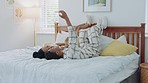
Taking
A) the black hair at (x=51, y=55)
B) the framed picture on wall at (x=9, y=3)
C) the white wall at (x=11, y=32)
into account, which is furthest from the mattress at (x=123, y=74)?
the framed picture on wall at (x=9, y=3)

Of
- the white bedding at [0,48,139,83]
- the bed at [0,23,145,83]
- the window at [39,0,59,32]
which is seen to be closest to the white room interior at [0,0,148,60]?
the window at [39,0,59,32]

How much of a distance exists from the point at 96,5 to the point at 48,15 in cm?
130

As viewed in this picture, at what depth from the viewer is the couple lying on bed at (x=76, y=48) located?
316 centimetres

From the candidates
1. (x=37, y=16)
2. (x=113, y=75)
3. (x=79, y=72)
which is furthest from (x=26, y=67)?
(x=37, y=16)

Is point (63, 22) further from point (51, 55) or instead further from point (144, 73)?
point (144, 73)

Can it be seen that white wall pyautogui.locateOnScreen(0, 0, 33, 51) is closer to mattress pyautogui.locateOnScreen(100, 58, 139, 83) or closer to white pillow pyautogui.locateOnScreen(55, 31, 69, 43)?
white pillow pyautogui.locateOnScreen(55, 31, 69, 43)

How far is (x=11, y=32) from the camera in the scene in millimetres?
4547

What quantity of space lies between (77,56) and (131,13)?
1.32 metres

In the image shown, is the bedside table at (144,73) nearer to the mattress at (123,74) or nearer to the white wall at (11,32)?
the mattress at (123,74)

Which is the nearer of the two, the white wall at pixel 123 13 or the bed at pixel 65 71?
the bed at pixel 65 71

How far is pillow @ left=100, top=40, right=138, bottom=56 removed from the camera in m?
3.39

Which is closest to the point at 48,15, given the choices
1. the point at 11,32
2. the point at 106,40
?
the point at 11,32

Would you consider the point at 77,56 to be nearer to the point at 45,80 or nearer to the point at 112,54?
the point at 112,54

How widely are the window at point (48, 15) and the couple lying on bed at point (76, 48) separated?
147 cm
